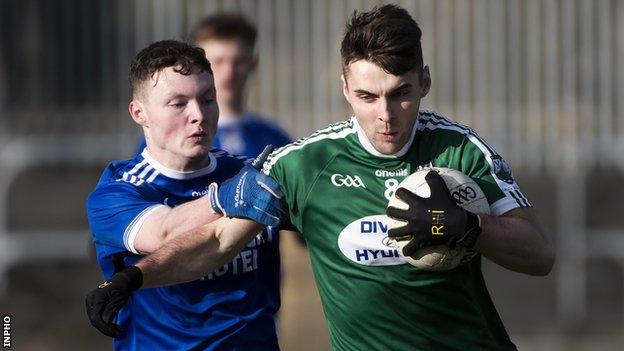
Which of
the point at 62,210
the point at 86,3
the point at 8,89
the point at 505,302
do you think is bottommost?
the point at 505,302

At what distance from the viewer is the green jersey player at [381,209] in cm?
528

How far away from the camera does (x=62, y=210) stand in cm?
1228

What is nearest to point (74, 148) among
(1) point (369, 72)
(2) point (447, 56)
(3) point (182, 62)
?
(2) point (447, 56)

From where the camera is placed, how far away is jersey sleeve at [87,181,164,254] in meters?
5.78

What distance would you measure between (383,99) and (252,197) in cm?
66

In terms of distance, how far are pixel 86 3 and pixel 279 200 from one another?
6924mm

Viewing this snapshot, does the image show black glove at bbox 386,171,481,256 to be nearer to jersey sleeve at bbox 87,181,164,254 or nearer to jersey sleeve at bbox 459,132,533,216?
jersey sleeve at bbox 459,132,533,216

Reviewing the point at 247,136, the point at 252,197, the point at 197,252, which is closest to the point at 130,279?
the point at 197,252

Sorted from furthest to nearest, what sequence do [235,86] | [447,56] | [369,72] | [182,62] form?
1. [447,56]
2. [235,86]
3. [182,62]
4. [369,72]

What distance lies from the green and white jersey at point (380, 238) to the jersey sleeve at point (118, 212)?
653mm

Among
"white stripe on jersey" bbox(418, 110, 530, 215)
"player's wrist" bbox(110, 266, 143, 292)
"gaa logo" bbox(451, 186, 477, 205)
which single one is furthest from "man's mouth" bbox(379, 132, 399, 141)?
"player's wrist" bbox(110, 266, 143, 292)

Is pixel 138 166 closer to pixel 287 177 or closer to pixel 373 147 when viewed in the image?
pixel 287 177

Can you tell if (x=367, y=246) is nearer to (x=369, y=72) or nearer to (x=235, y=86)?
(x=369, y=72)

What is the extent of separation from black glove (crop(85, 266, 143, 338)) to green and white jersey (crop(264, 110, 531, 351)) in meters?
0.75
